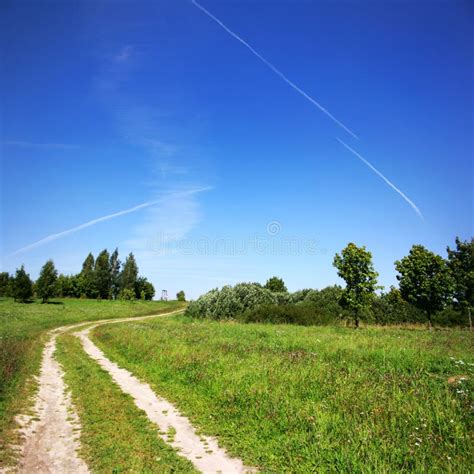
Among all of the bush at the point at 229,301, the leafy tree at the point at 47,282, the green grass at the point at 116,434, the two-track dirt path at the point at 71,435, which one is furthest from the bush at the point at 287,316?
the leafy tree at the point at 47,282

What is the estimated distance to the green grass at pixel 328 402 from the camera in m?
6.19

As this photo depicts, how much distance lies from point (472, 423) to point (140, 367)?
12896mm

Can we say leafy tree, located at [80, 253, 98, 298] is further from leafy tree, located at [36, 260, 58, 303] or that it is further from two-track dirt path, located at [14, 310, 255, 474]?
two-track dirt path, located at [14, 310, 255, 474]

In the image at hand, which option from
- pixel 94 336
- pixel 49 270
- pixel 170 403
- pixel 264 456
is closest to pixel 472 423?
pixel 264 456

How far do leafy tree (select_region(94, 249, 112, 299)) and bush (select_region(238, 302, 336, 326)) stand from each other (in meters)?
80.9

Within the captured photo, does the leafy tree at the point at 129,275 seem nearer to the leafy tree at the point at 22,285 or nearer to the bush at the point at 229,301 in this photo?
the leafy tree at the point at 22,285

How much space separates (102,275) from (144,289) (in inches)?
736

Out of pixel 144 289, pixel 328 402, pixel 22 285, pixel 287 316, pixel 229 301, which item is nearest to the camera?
pixel 328 402

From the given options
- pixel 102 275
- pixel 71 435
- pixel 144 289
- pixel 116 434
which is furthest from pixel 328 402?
pixel 144 289

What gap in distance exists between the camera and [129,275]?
364 feet

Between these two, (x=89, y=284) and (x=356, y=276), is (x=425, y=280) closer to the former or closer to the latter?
(x=356, y=276)

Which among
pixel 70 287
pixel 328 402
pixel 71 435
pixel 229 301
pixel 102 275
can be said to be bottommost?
pixel 71 435

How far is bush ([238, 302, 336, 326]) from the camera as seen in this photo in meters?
34.4

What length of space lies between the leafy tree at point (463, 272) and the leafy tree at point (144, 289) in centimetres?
9457
